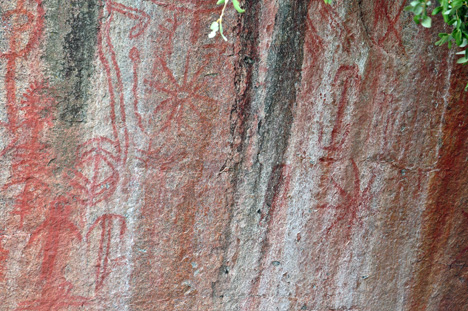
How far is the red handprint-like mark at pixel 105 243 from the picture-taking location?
2.51m

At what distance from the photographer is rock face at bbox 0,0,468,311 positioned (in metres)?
2.33

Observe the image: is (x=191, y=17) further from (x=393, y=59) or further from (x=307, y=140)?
(x=393, y=59)

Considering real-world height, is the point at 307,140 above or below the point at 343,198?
above

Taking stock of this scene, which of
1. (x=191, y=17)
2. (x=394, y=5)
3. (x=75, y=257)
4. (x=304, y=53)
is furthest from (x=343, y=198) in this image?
(x=75, y=257)

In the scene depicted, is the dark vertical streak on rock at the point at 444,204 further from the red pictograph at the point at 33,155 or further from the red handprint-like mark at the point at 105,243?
the red pictograph at the point at 33,155

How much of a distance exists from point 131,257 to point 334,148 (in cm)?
136

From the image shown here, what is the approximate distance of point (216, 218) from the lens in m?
2.70

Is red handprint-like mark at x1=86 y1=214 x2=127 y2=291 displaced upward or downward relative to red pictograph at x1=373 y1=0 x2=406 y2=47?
downward

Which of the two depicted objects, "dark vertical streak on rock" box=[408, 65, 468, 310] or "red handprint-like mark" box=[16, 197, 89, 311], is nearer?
"red handprint-like mark" box=[16, 197, 89, 311]

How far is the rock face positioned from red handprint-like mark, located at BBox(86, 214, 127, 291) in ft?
0.04

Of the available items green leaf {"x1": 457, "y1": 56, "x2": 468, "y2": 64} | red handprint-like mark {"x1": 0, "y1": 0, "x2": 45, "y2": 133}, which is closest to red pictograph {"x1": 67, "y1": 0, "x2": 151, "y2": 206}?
red handprint-like mark {"x1": 0, "y1": 0, "x2": 45, "y2": 133}

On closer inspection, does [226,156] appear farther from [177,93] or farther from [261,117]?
[177,93]

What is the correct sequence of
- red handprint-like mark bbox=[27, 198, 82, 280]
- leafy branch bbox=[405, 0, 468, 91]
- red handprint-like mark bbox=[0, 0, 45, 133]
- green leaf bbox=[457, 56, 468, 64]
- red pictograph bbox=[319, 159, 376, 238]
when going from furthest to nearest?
1. red pictograph bbox=[319, 159, 376, 238]
2. green leaf bbox=[457, 56, 468, 64]
3. red handprint-like mark bbox=[27, 198, 82, 280]
4. leafy branch bbox=[405, 0, 468, 91]
5. red handprint-like mark bbox=[0, 0, 45, 133]

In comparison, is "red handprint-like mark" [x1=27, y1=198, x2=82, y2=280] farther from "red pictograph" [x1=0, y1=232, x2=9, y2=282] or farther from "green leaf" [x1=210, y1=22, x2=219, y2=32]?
"green leaf" [x1=210, y1=22, x2=219, y2=32]
